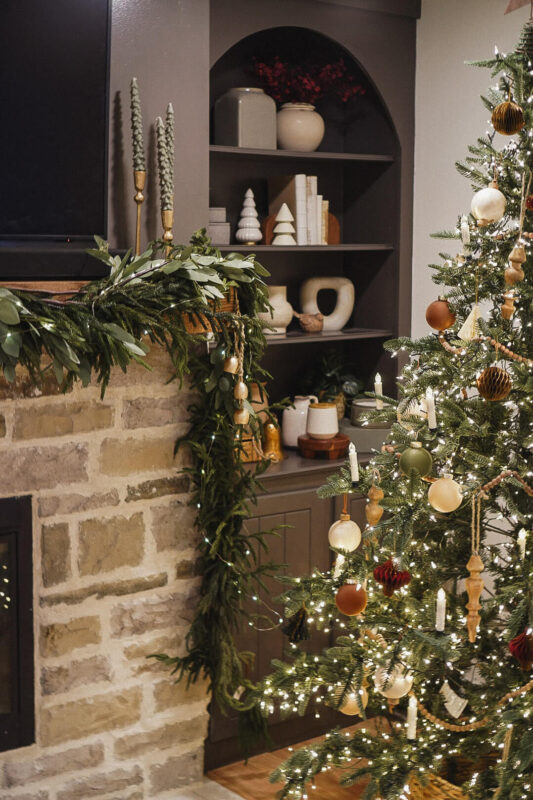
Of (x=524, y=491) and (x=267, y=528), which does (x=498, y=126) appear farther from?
(x=267, y=528)

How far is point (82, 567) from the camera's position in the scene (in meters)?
2.71

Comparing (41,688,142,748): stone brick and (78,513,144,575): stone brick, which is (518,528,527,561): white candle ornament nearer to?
(78,513,144,575): stone brick

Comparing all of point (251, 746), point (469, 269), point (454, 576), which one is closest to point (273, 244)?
point (469, 269)

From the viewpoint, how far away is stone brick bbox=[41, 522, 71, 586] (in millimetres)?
2643

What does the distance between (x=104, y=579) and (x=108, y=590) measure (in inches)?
1.4

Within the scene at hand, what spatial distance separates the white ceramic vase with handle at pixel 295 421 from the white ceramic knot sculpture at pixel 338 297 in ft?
1.15

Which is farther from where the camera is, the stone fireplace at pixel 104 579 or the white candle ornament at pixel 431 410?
the stone fireplace at pixel 104 579

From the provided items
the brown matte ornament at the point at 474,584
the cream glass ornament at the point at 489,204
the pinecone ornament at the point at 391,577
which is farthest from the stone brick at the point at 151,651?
the cream glass ornament at the point at 489,204

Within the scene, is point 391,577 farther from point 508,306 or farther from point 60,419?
point 60,419

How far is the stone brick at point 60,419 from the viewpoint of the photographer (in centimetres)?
257

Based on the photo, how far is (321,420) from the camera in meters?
3.44

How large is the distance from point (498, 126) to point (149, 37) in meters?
1.14

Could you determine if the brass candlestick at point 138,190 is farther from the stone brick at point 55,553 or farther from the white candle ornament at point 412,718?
the white candle ornament at point 412,718

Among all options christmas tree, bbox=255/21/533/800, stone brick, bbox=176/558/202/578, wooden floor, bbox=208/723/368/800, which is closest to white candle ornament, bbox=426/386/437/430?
christmas tree, bbox=255/21/533/800
